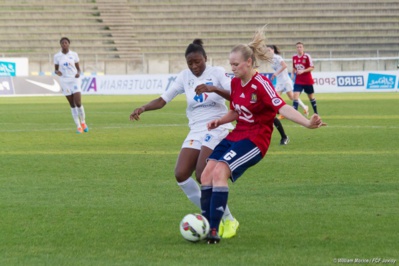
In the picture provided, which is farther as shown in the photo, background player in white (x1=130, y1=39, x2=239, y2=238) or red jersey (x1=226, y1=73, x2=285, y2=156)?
background player in white (x1=130, y1=39, x2=239, y2=238)

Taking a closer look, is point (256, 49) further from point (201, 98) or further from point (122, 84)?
point (122, 84)

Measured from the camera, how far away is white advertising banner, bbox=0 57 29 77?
46.2 meters

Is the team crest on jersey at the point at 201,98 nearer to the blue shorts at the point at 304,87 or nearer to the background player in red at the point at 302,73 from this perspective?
the background player in red at the point at 302,73

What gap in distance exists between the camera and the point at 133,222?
8969 millimetres

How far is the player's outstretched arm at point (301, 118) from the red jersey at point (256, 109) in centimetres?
9

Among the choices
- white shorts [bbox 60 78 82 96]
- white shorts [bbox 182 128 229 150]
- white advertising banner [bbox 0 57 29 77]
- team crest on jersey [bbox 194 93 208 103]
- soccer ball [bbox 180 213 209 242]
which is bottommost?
white advertising banner [bbox 0 57 29 77]

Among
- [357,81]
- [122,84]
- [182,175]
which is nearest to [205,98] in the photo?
[182,175]

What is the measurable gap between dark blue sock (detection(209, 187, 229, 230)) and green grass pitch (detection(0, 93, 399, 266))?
0.23m

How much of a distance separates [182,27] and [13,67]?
13.3 meters

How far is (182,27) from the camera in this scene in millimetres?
55844

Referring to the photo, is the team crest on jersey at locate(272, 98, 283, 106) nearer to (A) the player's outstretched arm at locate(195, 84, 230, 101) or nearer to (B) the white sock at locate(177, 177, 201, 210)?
(A) the player's outstretched arm at locate(195, 84, 230, 101)

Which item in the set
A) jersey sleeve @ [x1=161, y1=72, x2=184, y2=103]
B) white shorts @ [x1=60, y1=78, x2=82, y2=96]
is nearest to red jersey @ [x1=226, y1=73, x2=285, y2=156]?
jersey sleeve @ [x1=161, y1=72, x2=184, y2=103]

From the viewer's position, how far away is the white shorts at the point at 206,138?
9031mm

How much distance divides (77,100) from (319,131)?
627 cm
